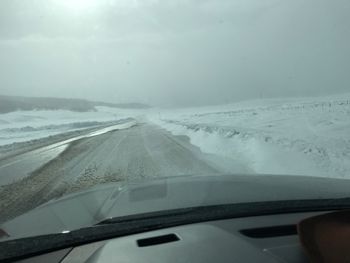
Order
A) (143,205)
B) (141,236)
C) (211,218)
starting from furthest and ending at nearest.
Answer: (143,205)
(211,218)
(141,236)

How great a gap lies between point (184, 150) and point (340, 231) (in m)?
13.7

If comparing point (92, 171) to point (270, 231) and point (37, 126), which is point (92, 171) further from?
point (37, 126)

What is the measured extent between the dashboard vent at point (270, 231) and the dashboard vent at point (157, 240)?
0.37 meters

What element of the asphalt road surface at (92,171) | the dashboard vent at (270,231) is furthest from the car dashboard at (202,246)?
the asphalt road surface at (92,171)

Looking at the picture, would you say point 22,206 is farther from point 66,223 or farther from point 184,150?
point 184,150

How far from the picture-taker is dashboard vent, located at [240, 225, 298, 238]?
8.23 ft

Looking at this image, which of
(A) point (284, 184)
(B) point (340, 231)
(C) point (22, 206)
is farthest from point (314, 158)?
(B) point (340, 231)

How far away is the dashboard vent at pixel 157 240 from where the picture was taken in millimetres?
2395

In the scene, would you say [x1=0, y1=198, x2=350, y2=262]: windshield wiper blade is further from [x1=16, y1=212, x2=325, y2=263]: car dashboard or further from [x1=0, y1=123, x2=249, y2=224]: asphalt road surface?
[x1=0, y1=123, x2=249, y2=224]: asphalt road surface

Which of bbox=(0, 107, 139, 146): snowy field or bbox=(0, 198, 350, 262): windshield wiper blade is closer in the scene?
bbox=(0, 198, 350, 262): windshield wiper blade

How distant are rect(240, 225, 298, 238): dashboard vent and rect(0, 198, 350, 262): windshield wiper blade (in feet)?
0.89

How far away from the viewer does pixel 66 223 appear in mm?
3012

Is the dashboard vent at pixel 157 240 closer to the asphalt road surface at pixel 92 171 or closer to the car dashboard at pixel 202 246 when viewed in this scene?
the car dashboard at pixel 202 246

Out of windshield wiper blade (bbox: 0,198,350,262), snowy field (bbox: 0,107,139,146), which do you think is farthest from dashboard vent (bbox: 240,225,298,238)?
snowy field (bbox: 0,107,139,146)
